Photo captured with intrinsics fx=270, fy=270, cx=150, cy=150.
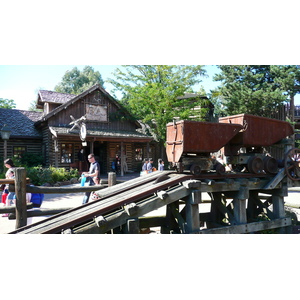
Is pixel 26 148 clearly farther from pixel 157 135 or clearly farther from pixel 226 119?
pixel 226 119

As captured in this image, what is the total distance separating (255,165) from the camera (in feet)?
18.6

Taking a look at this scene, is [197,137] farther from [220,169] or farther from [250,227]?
[250,227]

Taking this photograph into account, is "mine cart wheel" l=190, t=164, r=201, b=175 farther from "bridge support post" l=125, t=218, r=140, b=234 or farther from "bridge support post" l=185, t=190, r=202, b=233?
"bridge support post" l=125, t=218, r=140, b=234

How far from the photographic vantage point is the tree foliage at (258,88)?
1964cm

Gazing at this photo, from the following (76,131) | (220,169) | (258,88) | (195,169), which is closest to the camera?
(195,169)

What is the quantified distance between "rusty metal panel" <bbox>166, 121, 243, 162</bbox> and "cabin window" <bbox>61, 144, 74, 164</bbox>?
15.9 m

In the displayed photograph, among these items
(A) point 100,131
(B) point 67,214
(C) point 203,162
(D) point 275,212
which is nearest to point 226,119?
(C) point 203,162

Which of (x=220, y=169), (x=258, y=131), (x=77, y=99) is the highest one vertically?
(x=77, y=99)

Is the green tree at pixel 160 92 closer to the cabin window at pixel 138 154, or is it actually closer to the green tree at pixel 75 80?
the cabin window at pixel 138 154

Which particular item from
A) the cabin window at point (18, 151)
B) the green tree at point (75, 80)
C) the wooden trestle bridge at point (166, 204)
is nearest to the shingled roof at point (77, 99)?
the cabin window at point (18, 151)

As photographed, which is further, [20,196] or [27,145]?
[27,145]

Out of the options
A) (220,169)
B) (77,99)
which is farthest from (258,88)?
(220,169)

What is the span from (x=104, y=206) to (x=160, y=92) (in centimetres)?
1651

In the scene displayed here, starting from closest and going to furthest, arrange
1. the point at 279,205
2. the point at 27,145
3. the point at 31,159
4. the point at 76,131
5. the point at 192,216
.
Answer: the point at 192,216, the point at 279,205, the point at 76,131, the point at 31,159, the point at 27,145
